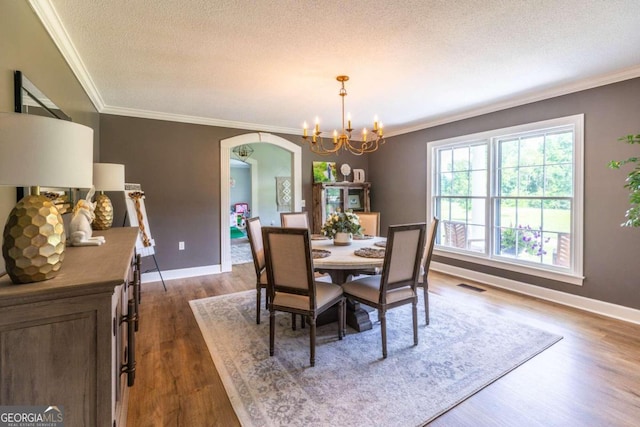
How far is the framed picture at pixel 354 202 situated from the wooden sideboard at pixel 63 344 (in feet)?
16.2

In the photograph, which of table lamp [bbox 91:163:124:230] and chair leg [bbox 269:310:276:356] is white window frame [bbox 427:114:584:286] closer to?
chair leg [bbox 269:310:276:356]

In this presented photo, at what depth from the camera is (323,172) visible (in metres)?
5.65

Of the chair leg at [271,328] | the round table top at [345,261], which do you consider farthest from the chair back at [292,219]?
the chair leg at [271,328]

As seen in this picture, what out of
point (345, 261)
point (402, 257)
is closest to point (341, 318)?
point (345, 261)

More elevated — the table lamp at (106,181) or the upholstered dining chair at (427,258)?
the table lamp at (106,181)

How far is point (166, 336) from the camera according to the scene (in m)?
2.70

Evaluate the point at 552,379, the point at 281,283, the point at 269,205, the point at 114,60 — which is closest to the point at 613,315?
the point at 552,379

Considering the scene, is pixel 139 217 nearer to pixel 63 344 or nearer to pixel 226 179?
pixel 226 179

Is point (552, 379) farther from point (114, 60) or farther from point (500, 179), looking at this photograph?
point (114, 60)

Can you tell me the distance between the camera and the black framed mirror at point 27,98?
4.86ft

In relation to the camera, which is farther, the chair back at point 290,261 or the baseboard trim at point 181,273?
the baseboard trim at point 181,273

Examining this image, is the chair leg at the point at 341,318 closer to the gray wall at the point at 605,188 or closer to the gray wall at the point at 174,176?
the gray wall at the point at 605,188

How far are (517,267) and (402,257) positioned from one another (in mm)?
2370
